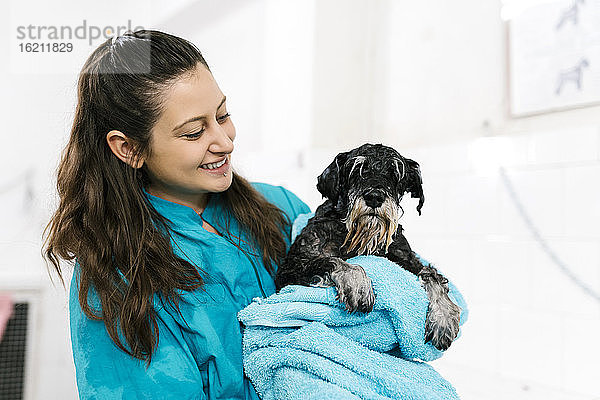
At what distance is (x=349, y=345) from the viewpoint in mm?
1033

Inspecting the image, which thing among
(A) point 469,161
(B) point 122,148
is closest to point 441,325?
(B) point 122,148

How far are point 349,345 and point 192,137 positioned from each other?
1.72ft

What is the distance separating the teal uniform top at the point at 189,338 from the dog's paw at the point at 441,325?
382 millimetres

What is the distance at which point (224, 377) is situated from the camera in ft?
3.69

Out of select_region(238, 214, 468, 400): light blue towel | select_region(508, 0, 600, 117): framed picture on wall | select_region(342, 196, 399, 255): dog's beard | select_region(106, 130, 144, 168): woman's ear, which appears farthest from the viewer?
select_region(508, 0, 600, 117): framed picture on wall

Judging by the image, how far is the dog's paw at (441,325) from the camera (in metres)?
1.05

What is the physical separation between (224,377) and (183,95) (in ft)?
1.90

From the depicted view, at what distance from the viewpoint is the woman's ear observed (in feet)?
3.97

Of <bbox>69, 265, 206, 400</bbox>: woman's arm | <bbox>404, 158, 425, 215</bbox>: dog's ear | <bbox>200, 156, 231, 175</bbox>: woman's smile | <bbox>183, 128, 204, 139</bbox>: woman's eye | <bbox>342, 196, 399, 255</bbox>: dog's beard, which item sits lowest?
<bbox>69, 265, 206, 400</bbox>: woman's arm

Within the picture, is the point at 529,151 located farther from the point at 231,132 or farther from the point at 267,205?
the point at 231,132

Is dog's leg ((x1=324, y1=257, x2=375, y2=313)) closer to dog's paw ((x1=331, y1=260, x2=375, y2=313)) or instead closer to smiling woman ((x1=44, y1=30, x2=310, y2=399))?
dog's paw ((x1=331, y1=260, x2=375, y2=313))

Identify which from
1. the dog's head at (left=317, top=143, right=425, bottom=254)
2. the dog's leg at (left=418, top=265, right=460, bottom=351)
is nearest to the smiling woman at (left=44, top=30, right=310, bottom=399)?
the dog's head at (left=317, top=143, right=425, bottom=254)

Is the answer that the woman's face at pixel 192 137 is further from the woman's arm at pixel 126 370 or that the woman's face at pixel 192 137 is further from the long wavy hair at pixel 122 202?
the woman's arm at pixel 126 370

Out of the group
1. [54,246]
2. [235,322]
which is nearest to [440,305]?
[235,322]
